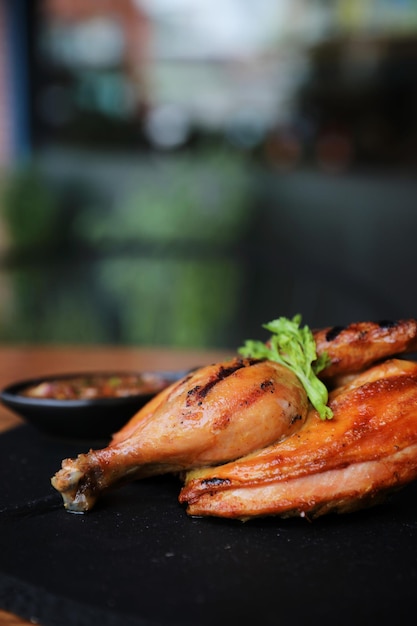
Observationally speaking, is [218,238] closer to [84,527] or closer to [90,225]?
[90,225]

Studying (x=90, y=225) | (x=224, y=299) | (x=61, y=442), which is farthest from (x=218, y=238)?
(x=61, y=442)

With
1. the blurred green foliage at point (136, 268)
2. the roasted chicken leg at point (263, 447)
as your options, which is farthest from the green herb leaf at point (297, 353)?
the blurred green foliage at point (136, 268)

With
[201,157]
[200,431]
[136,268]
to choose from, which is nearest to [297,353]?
[200,431]

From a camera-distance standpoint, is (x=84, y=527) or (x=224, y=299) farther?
(x=224, y=299)

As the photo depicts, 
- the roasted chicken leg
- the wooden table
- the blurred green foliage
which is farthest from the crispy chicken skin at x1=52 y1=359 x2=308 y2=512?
the blurred green foliage

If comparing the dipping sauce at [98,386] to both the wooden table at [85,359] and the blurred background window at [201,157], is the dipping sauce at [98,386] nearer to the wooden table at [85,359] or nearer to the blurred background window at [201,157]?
the wooden table at [85,359]

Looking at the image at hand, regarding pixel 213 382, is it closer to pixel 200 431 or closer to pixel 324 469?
pixel 200 431
